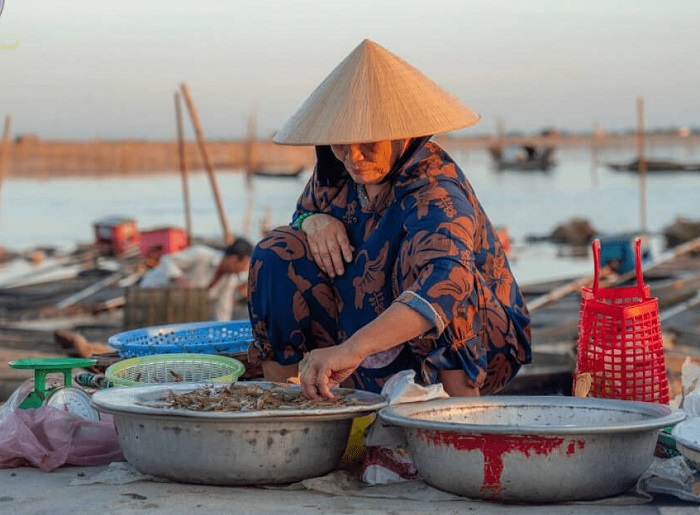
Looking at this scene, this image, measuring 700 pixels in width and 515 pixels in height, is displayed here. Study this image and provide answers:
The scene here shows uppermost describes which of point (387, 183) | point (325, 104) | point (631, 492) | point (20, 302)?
point (325, 104)

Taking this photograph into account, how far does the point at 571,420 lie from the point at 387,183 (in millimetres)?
687

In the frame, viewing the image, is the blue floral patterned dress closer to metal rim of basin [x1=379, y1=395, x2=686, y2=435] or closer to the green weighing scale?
metal rim of basin [x1=379, y1=395, x2=686, y2=435]

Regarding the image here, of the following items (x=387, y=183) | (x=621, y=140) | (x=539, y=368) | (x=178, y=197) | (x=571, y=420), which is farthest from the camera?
(x=621, y=140)

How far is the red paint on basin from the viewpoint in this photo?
6.79ft

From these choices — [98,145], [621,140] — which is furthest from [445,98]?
[621,140]

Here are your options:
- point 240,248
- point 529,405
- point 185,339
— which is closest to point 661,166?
point 240,248

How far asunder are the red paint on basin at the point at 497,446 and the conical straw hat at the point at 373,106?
730 mm

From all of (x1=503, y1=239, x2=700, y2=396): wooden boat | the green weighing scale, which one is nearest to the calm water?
(x1=503, y1=239, x2=700, y2=396): wooden boat

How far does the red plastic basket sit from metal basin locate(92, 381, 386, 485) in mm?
712

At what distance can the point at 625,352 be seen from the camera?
105 inches

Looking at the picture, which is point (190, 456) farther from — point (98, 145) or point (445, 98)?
point (98, 145)

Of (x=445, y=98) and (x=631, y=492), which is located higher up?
(x=445, y=98)

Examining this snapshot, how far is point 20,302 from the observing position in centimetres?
1172

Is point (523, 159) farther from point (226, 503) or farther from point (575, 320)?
point (226, 503)
